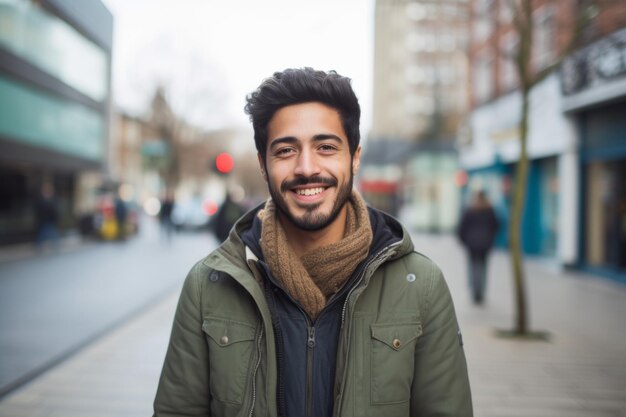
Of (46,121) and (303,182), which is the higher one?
(46,121)

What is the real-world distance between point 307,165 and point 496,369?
4.54 metres

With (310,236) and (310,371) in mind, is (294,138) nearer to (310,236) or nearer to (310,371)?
(310,236)

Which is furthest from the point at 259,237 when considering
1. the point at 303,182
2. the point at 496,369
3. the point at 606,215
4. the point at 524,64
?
the point at 606,215

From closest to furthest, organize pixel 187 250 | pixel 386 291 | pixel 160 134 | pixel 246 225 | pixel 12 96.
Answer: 1. pixel 386 291
2. pixel 246 225
3. pixel 12 96
4. pixel 187 250
5. pixel 160 134

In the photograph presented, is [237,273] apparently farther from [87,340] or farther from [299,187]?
[87,340]

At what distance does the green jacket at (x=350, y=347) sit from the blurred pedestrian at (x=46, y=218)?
16.6 metres

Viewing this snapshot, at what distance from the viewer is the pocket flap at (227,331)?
6.14 feet

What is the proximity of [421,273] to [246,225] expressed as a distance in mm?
693

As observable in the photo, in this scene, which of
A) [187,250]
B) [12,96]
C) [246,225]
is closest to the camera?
[246,225]

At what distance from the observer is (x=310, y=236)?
204cm

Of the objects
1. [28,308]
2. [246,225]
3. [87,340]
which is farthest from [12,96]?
[246,225]

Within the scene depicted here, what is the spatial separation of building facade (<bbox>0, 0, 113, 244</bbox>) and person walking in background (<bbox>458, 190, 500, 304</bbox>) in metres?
5.96

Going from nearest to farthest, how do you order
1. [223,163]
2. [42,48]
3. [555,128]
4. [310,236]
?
[310,236] < [223,163] < [42,48] < [555,128]

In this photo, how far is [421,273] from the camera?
1.93 meters
